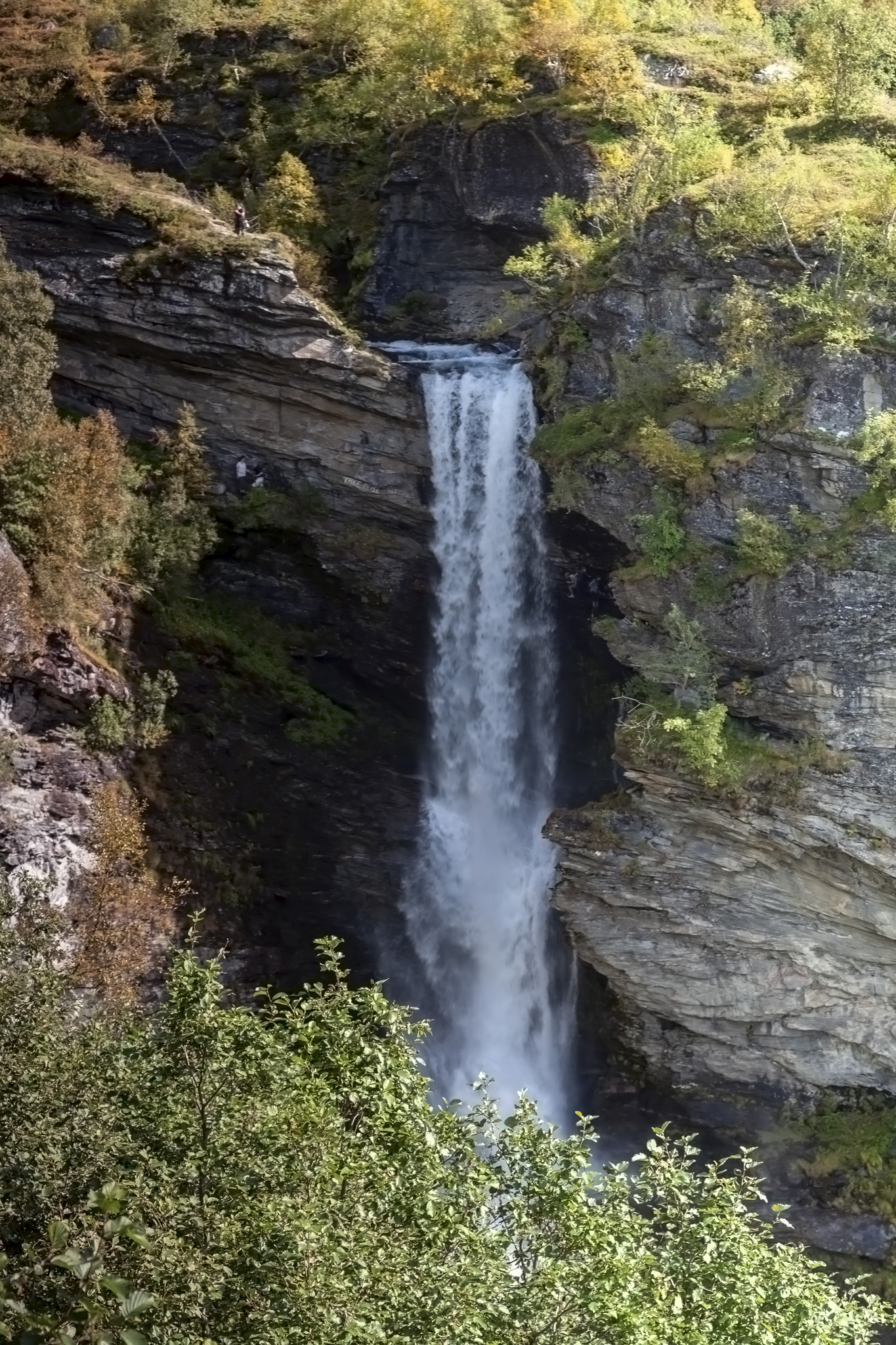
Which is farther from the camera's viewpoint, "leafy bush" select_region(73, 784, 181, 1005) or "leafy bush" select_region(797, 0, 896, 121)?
"leafy bush" select_region(797, 0, 896, 121)

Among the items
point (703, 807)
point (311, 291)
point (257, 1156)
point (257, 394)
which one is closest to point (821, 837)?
point (703, 807)

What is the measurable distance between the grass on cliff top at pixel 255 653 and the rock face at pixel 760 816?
5856 millimetres

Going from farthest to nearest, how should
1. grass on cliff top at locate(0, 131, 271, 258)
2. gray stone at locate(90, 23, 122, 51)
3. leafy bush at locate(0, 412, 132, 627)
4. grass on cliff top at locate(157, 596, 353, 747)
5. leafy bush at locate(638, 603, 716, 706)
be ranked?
1. gray stone at locate(90, 23, 122, 51)
2. grass on cliff top at locate(0, 131, 271, 258)
3. grass on cliff top at locate(157, 596, 353, 747)
4. leafy bush at locate(0, 412, 132, 627)
5. leafy bush at locate(638, 603, 716, 706)

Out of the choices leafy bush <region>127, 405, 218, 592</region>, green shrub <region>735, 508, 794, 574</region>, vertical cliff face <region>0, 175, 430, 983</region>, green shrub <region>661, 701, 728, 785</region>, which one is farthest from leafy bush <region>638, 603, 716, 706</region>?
leafy bush <region>127, 405, 218, 592</region>

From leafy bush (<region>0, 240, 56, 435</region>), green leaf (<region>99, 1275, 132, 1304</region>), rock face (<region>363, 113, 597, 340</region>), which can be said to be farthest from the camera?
rock face (<region>363, 113, 597, 340</region>)

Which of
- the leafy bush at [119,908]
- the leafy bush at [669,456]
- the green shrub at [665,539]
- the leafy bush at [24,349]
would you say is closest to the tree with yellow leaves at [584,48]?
the leafy bush at [669,456]

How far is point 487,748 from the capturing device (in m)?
23.0

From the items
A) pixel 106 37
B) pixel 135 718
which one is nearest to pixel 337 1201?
pixel 135 718

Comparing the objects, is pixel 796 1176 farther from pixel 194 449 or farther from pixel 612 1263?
pixel 194 449

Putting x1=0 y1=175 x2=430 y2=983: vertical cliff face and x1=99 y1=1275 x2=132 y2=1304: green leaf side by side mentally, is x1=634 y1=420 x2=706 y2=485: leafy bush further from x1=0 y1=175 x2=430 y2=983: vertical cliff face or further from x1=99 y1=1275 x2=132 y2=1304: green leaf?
x1=99 y1=1275 x2=132 y2=1304: green leaf

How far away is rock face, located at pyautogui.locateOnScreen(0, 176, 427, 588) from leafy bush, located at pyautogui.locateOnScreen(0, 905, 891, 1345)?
46.2 feet

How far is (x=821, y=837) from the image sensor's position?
1773 cm

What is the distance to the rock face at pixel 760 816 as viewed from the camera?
17516mm

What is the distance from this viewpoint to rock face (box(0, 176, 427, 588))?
74.6 feet
